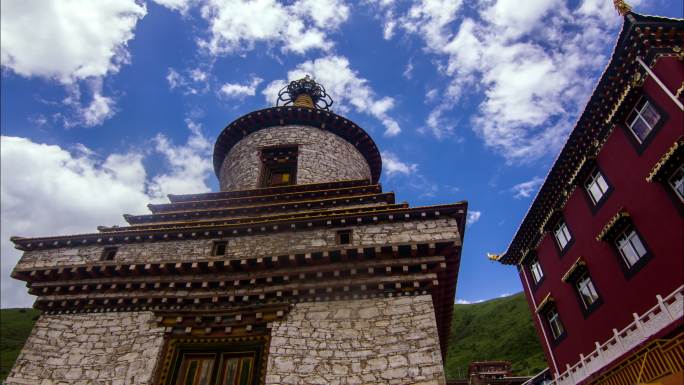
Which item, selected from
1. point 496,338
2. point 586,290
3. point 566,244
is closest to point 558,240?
point 566,244

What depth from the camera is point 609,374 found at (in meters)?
10.8

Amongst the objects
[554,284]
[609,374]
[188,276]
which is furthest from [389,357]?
[554,284]

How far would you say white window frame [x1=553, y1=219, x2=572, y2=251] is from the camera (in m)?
18.9

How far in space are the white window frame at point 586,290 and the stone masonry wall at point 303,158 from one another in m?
10.2

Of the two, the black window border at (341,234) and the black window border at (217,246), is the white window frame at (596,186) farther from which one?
the black window border at (217,246)

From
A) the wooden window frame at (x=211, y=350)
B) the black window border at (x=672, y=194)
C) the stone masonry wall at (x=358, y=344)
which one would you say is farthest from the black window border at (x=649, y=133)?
the wooden window frame at (x=211, y=350)

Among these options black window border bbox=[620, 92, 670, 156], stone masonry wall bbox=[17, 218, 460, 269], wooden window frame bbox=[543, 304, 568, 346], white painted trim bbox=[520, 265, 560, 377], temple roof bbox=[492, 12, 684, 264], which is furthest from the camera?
white painted trim bbox=[520, 265, 560, 377]

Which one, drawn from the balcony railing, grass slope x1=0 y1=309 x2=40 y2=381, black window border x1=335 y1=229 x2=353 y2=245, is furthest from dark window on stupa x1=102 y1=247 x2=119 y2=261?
grass slope x1=0 y1=309 x2=40 y2=381

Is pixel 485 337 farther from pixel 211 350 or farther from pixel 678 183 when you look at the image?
pixel 211 350

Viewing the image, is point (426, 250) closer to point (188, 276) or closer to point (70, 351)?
point (188, 276)

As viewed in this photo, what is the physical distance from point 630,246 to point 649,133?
12.9ft

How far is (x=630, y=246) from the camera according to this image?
1451cm

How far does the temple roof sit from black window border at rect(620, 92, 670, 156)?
0.20 m

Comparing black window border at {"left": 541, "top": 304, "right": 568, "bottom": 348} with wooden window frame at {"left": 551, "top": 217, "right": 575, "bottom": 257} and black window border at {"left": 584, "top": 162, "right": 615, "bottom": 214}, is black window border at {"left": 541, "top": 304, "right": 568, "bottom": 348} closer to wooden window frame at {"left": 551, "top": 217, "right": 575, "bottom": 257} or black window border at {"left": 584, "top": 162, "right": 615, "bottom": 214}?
wooden window frame at {"left": 551, "top": 217, "right": 575, "bottom": 257}
